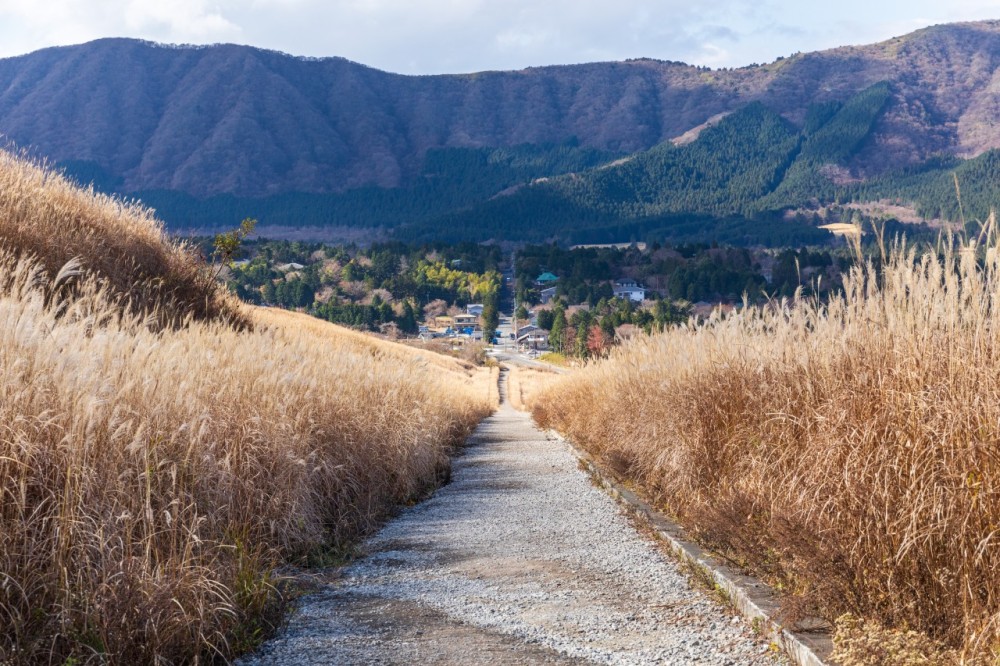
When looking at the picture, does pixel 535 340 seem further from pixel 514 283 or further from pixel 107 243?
pixel 107 243

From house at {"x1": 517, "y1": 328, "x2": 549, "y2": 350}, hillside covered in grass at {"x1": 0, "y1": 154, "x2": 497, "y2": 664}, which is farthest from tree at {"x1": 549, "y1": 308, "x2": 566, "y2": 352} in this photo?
hillside covered in grass at {"x1": 0, "y1": 154, "x2": 497, "y2": 664}

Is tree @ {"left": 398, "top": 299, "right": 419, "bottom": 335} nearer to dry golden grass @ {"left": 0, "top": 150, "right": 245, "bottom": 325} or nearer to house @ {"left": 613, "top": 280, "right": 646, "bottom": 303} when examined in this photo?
house @ {"left": 613, "top": 280, "right": 646, "bottom": 303}

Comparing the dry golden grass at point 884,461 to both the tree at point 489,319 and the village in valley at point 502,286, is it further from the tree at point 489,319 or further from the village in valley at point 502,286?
the tree at point 489,319

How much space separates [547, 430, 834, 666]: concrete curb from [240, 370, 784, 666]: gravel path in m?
0.10

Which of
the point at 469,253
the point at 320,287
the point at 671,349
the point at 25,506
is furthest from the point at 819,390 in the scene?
the point at 469,253

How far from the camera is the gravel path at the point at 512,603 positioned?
14.5 feet

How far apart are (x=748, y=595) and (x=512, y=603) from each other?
1.36 m

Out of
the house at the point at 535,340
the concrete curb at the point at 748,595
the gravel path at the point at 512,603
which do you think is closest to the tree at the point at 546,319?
the house at the point at 535,340

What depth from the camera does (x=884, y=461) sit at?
4.15 m

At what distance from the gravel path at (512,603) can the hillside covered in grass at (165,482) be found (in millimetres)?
391

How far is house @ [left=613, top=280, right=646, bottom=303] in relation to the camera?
99938 mm

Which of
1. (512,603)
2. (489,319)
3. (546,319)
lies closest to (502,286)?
(489,319)

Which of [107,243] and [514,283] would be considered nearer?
[107,243]

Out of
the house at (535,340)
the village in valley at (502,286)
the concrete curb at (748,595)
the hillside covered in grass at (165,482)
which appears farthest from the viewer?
the house at (535,340)
